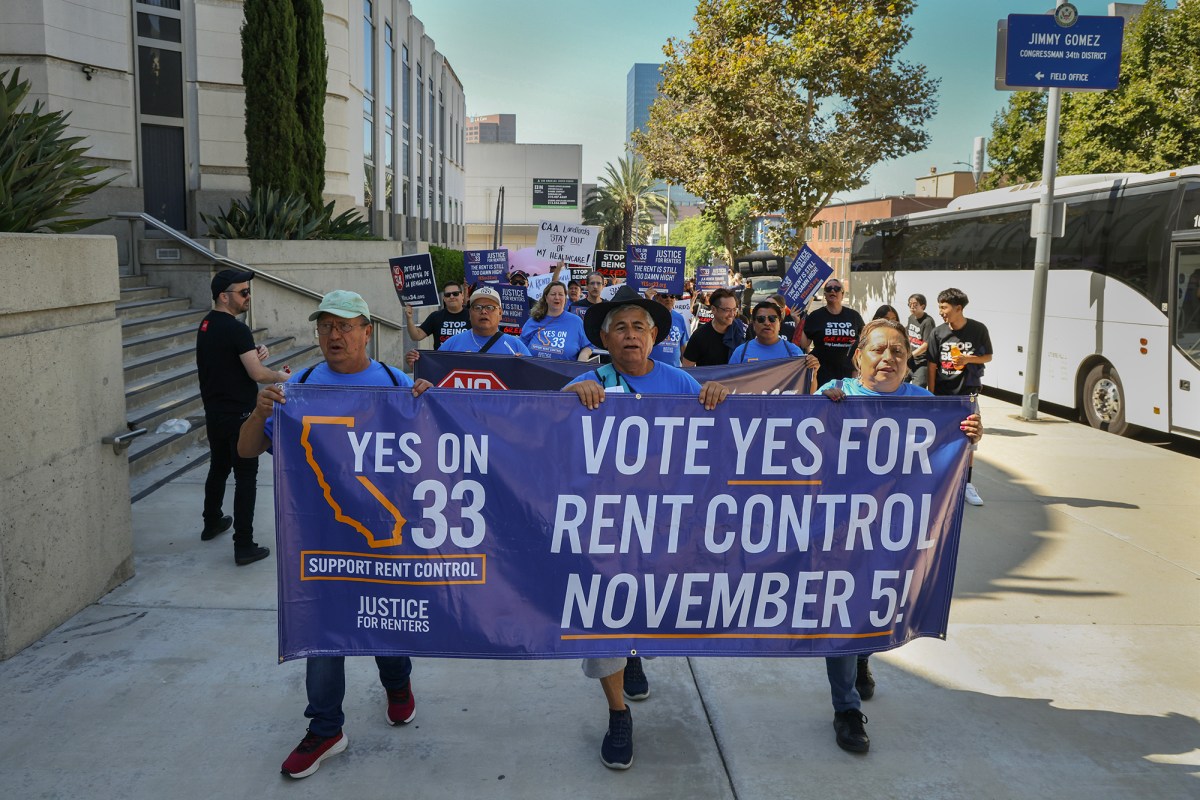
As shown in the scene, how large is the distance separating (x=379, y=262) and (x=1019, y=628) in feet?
44.3

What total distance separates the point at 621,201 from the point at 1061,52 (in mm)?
72798

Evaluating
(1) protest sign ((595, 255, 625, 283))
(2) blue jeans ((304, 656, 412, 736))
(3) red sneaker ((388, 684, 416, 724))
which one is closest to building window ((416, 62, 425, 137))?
(1) protest sign ((595, 255, 625, 283))

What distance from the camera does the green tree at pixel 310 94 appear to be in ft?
52.1

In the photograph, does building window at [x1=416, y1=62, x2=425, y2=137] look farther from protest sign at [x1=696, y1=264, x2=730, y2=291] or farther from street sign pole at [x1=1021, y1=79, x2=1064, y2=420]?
street sign pole at [x1=1021, y1=79, x2=1064, y2=420]

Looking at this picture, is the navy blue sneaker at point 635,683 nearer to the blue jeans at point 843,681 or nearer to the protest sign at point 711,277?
the blue jeans at point 843,681

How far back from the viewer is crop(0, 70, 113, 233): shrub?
5.45m

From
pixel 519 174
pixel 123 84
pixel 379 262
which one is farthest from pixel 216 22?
pixel 519 174

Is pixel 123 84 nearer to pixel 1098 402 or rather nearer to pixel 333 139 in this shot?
pixel 333 139

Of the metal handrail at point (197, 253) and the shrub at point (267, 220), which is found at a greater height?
the shrub at point (267, 220)

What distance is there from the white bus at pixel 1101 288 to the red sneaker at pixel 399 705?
10767mm

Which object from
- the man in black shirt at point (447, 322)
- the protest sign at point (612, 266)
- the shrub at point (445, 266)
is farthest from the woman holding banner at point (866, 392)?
the shrub at point (445, 266)

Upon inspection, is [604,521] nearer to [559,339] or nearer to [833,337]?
[559,339]

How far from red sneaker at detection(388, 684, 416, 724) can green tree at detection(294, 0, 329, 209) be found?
44.1 feet

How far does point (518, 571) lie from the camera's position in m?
3.89
